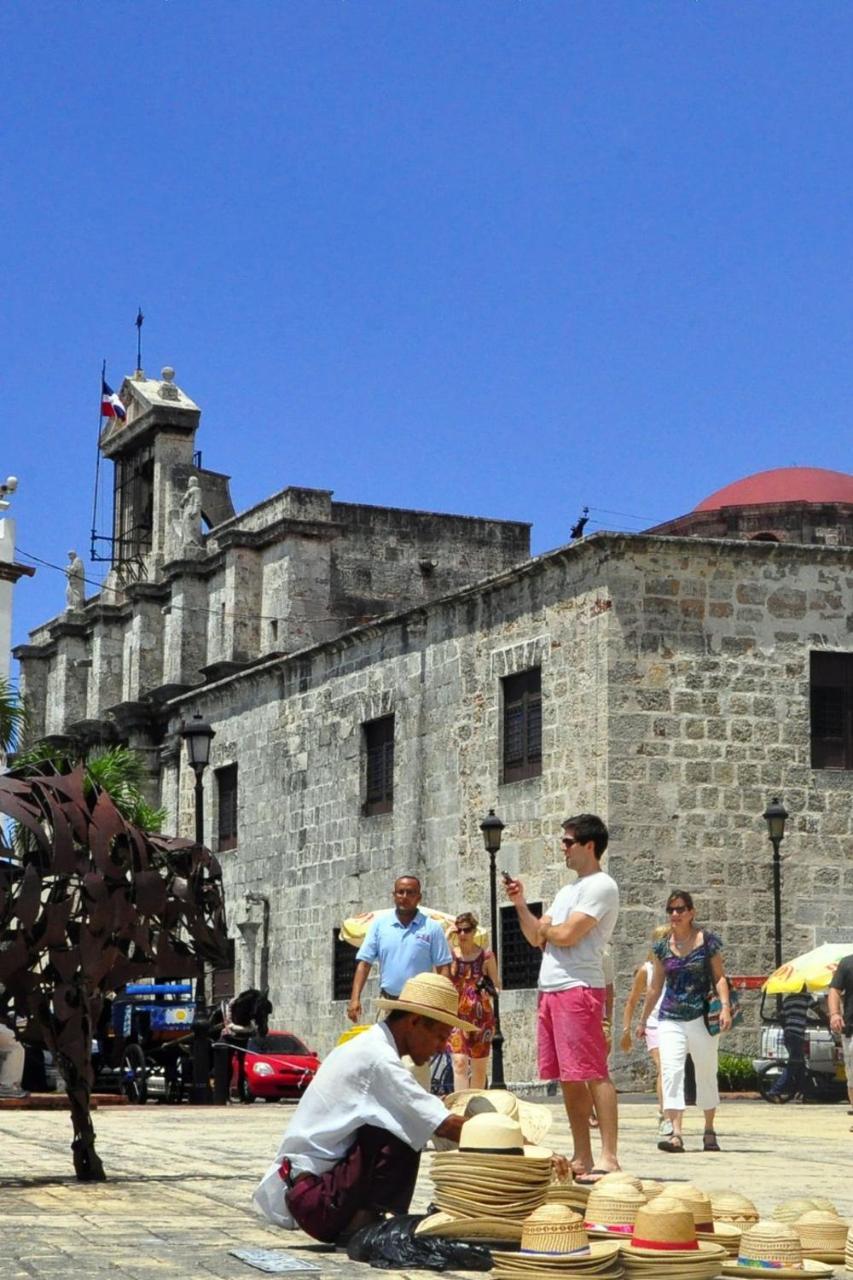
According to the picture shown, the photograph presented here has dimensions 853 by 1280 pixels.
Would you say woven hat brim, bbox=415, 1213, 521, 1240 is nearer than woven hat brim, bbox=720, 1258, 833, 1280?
No

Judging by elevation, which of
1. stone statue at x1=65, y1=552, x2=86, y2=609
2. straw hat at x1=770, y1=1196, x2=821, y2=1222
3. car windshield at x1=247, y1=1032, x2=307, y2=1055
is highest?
stone statue at x1=65, y1=552, x2=86, y2=609

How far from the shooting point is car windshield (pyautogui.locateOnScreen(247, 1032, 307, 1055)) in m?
25.3

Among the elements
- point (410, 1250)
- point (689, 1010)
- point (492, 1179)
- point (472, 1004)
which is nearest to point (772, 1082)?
point (472, 1004)

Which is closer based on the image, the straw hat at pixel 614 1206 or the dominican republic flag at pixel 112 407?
the straw hat at pixel 614 1206

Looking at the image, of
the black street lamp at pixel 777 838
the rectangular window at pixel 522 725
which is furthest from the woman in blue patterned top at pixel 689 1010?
the rectangular window at pixel 522 725

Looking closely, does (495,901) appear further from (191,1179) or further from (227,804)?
(191,1179)

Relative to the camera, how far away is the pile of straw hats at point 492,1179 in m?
7.14

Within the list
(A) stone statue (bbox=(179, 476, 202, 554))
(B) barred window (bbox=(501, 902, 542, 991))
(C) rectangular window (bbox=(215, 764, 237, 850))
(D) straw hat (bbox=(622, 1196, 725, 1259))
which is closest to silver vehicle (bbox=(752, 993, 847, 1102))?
(B) barred window (bbox=(501, 902, 542, 991))

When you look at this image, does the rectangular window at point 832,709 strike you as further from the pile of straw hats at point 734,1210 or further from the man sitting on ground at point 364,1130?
the man sitting on ground at point 364,1130

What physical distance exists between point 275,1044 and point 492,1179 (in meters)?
19.0

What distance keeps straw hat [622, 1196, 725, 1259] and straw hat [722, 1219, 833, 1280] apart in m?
0.08

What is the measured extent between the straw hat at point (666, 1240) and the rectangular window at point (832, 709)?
17.6m

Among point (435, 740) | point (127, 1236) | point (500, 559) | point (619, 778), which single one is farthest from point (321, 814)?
point (127, 1236)

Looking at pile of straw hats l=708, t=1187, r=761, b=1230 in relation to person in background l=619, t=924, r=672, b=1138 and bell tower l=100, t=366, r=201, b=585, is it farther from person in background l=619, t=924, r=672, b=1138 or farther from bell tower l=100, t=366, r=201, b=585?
bell tower l=100, t=366, r=201, b=585
